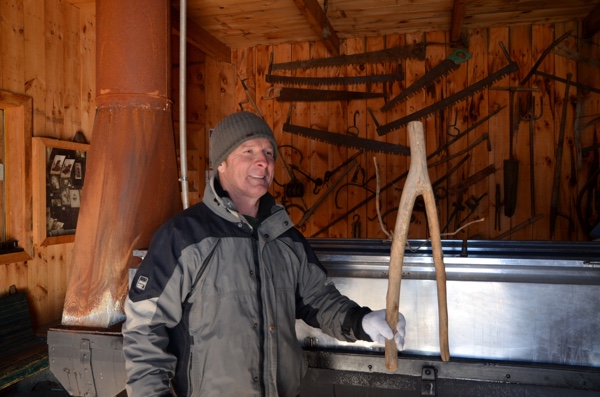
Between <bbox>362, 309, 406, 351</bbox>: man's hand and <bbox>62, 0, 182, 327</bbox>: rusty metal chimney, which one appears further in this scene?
<bbox>62, 0, 182, 327</bbox>: rusty metal chimney

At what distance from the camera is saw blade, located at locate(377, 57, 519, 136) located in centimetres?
427

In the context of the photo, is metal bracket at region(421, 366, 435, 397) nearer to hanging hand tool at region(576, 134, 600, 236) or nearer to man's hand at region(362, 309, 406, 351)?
man's hand at region(362, 309, 406, 351)

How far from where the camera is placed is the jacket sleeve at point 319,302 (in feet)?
5.62

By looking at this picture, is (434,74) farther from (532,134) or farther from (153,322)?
(153,322)

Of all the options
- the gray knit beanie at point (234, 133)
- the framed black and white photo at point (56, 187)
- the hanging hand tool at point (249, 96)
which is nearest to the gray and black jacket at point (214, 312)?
the gray knit beanie at point (234, 133)

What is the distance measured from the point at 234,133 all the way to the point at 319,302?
2.36ft

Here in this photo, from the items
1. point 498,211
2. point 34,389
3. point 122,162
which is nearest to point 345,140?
point 498,211

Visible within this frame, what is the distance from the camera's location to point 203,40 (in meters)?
4.42

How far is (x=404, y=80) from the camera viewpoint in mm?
4535

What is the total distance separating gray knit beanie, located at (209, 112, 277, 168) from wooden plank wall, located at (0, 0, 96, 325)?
219 cm

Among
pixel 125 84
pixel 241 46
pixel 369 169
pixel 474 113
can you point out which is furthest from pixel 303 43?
pixel 125 84

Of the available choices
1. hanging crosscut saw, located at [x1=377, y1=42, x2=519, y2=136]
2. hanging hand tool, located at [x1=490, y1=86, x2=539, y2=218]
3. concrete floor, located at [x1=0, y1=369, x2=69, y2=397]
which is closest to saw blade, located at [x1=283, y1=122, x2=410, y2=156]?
hanging crosscut saw, located at [x1=377, y1=42, x2=519, y2=136]

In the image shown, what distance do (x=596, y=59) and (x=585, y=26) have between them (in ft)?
0.99

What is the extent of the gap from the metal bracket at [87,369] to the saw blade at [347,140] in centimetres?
329
